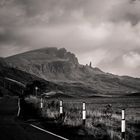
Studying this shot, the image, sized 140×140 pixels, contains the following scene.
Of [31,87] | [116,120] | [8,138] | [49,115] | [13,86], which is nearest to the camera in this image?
[8,138]

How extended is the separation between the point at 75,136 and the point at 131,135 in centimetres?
238

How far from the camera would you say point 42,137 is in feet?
45.7

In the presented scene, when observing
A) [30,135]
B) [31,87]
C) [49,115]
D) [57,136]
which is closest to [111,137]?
[57,136]

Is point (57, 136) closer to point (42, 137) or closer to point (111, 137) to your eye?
point (42, 137)

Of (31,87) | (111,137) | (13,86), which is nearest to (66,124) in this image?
(111,137)

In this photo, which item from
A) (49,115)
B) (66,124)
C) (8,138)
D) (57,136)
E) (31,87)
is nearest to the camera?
(8,138)

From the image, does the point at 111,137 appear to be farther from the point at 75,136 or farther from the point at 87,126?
the point at 87,126

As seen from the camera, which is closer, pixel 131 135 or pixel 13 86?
Answer: pixel 131 135

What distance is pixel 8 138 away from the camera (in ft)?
43.9

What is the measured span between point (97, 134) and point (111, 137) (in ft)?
3.73

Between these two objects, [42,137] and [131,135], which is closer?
[42,137]

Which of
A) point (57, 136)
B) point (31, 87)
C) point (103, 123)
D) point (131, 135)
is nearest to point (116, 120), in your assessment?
point (103, 123)

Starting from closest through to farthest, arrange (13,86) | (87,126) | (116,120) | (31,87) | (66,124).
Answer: (87,126) < (66,124) < (116,120) < (31,87) < (13,86)

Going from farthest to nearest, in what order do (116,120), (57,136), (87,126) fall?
(116,120)
(87,126)
(57,136)
